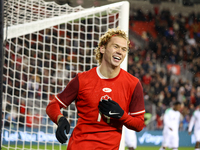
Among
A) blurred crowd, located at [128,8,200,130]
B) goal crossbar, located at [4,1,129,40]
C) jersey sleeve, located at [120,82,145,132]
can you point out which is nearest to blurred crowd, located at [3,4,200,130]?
blurred crowd, located at [128,8,200,130]

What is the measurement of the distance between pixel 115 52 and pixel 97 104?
482 millimetres

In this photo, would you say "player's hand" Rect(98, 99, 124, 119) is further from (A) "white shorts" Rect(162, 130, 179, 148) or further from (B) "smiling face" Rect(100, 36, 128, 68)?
(A) "white shorts" Rect(162, 130, 179, 148)

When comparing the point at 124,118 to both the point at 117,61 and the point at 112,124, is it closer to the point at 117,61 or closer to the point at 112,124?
the point at 112,124

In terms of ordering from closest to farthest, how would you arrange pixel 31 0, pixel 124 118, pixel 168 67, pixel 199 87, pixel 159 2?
1. pixel 124 118
2. pixel 31 0
3. pixel 199 87
4. pixel 168 67
5. pixel 159 2

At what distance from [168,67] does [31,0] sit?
37.8 feet

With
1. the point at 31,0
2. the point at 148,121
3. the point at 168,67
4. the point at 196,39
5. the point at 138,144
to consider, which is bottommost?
the point at 138,144

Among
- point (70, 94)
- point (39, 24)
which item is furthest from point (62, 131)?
point (39, 24)

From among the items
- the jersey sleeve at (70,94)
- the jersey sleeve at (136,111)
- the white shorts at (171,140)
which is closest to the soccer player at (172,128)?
the white shorts at (171,140)

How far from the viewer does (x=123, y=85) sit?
283 centimetres

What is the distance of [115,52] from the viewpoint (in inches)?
111

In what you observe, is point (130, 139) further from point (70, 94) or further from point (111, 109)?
point (111, 109)

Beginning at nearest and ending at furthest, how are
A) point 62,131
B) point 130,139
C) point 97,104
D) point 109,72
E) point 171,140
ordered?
point 62,131, point 97,104, point 109,72, point 130,139, point 171,140

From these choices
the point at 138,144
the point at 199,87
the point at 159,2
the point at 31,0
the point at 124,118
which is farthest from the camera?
the point at 159,2

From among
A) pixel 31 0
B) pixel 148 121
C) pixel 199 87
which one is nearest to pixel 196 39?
pixel 199 87
